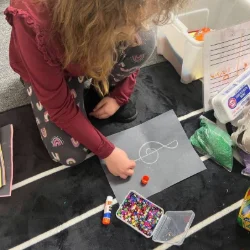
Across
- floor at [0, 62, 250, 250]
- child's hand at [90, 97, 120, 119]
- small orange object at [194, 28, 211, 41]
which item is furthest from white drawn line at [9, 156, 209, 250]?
small orange object at [194, 28, 211, 41]

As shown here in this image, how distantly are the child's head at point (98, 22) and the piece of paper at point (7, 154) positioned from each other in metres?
0.40

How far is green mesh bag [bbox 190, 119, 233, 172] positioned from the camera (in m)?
0.91

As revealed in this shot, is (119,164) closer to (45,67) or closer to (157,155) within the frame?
(157,155)

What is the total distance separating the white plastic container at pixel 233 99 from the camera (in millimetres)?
953

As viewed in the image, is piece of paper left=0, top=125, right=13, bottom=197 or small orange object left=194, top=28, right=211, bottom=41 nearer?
piece of paper left=0, top=125, right=13, bottom=197

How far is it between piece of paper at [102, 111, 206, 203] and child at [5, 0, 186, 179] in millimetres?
43

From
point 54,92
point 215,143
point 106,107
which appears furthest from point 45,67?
point 215,143

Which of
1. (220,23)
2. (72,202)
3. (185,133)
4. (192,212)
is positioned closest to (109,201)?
(72,202)

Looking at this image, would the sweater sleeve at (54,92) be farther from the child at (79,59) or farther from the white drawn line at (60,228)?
the white drawn line at (60,228)

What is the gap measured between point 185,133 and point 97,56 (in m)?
0.46

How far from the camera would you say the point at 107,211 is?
0.83m

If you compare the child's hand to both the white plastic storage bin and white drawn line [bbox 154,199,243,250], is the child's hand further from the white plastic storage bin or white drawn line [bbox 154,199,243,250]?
white drawn line [bbox 154,199,243,250]

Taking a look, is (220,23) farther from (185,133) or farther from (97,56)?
(97,56)

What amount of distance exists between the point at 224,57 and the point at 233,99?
14cm
